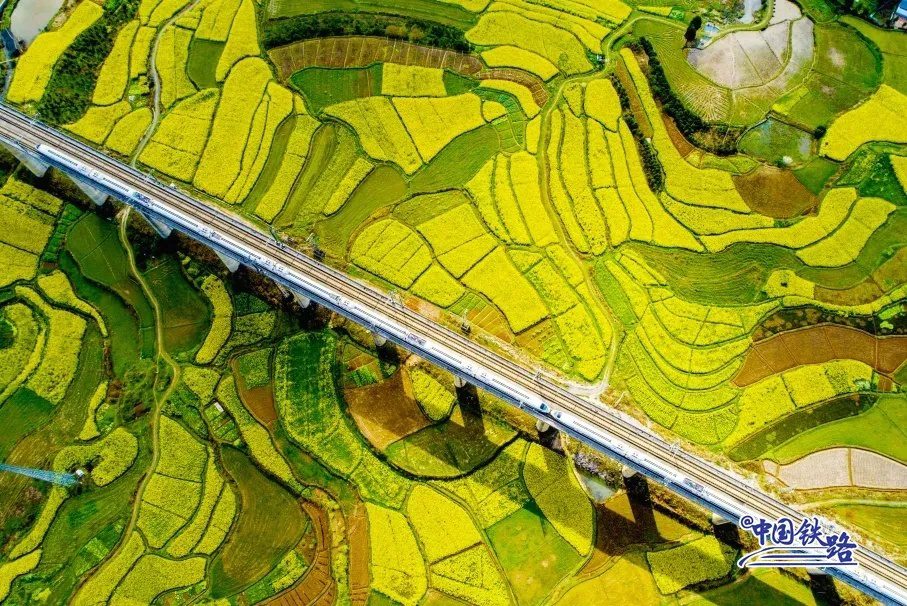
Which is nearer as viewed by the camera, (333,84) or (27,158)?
(27,158)

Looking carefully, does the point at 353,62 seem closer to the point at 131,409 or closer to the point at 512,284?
the point at 512,284

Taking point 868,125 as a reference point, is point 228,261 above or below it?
below

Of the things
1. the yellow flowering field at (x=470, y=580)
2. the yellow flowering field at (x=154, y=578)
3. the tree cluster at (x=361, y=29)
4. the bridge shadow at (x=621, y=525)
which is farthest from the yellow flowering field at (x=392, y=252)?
the yellow flowering field at (x=154, y=578)

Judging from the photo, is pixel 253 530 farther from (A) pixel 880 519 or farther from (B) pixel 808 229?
(B) pixel 808 229

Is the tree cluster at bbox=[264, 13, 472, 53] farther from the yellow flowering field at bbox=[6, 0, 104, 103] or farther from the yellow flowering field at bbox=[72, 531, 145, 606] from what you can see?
the yellow flowering field at bbox=[72, 531, 145, 606]

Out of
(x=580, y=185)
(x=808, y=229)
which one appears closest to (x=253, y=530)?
(x=580, y=185)

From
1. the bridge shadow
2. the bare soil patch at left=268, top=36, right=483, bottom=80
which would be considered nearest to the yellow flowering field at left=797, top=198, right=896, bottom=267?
the bridge shadow
